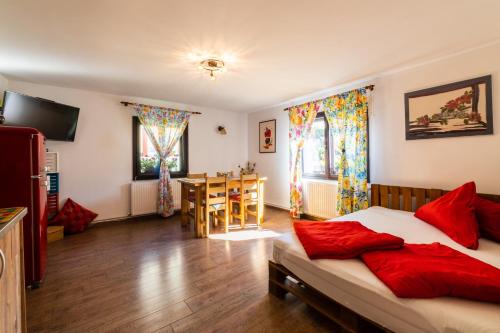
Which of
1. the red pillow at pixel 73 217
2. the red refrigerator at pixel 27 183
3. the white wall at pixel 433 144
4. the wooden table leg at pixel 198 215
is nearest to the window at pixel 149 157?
the red pillow at pixel 73 217

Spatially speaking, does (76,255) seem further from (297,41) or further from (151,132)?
(297,41)

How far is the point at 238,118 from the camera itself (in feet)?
18.1

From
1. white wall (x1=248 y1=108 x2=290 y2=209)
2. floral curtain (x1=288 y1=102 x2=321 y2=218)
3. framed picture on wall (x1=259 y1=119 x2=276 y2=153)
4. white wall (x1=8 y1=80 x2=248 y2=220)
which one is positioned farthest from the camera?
framed picture on wall (x1=259 y1=119 x2=276 y2=153)

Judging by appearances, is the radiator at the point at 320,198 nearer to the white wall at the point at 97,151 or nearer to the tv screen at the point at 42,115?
the white wall at the point at 97,151

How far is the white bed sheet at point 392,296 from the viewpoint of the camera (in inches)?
38.1

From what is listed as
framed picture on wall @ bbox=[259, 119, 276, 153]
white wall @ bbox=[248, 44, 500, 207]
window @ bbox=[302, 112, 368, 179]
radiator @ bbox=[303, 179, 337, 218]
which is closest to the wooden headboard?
white wall @ bbox=[248, 44, 500, 207]

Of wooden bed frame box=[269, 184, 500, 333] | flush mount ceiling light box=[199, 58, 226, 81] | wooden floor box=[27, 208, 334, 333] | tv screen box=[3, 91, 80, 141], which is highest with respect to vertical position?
flush mount ceiling light box=[199, 58, 226, 81]

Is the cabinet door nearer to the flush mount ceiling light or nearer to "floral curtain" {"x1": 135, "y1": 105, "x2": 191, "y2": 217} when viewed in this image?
the flush mount ceiling light

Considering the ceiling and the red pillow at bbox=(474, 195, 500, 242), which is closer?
the ceiling

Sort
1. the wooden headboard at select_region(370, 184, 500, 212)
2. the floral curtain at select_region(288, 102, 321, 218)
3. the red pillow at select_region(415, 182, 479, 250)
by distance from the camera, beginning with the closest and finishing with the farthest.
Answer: the red pillow at select_region(415, 182, 479, 250) < the wooden headboard at select_region(370, 184, 500, 212) < the floral curtain at select_region(288, 102, 321, 218)

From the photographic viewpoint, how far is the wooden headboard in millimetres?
2619

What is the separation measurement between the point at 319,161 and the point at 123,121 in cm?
370

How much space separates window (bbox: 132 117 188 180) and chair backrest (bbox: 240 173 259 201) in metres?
1.73

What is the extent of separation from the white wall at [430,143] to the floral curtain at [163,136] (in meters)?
3.06
